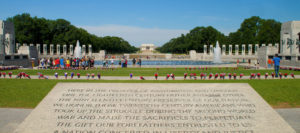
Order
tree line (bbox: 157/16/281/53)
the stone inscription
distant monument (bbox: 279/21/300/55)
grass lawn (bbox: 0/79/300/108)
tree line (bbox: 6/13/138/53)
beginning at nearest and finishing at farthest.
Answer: the stone inscription
grass lawn (bbox: 0/79/300/108)
distant monument (bbox: 279/21/300/55)
tree line (bbox: 6/13/138/53)
tree line (bbox: 157/16/281/53)

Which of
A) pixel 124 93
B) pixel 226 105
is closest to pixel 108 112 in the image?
pixel 124 93

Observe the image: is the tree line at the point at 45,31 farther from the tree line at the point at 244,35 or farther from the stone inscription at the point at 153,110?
the stone inscription at the point at 153,110

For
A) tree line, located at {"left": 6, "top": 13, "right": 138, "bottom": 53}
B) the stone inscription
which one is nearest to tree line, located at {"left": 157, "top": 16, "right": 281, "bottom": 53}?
tree line, located at {"left": 6, "top": 13, "right": 138, "bottom": 53}

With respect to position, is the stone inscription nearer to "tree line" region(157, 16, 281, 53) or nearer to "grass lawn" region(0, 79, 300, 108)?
"grass lawn" region(0, 79, 300, 108)

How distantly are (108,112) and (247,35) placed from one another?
4003 inches

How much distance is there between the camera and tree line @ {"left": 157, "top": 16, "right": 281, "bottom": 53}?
310 feet

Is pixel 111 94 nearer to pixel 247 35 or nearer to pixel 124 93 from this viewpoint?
pixel 124 93

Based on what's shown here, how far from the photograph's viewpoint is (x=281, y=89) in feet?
50.3

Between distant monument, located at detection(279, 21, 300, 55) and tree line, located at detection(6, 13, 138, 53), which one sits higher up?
tree line, located at detection(6, 13, 138, 53)

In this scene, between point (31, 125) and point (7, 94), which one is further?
point (7, 94)

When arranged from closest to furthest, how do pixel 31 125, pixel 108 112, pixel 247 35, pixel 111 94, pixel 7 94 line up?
pixel 31 125 → pixel 108 112 → pixel 111 94 → pixel 7 94 → pixel 247 35

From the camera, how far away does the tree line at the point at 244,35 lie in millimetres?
94375

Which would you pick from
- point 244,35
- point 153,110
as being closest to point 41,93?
point 153,110

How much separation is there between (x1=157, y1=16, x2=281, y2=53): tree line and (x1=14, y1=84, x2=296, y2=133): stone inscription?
9293 cm
